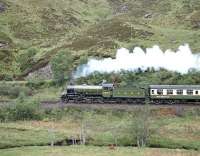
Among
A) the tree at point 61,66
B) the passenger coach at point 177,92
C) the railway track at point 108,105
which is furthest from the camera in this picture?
the tree at point 61,66

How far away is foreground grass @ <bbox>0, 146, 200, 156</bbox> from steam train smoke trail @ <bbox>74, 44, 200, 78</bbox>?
41830mm

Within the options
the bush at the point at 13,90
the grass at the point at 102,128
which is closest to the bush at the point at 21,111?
the grass at the point at 102,128

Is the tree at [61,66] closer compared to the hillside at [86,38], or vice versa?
the tree at [61,66]

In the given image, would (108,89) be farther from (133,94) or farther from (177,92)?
(177,92)

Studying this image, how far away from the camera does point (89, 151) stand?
256 feet

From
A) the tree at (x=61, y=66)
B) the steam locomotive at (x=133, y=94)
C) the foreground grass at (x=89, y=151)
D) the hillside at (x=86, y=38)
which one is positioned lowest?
the foreground grass at (x=89, y=151)

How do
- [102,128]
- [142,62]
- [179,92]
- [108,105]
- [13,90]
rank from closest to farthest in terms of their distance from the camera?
1. [102,128]
2. [179,92]
3. [108,105]
4. [13,90]
5. [142,62]

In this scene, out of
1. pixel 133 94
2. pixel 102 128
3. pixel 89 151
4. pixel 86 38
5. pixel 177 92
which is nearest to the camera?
pixel 89 151

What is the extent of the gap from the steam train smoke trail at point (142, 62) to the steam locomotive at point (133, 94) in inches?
726

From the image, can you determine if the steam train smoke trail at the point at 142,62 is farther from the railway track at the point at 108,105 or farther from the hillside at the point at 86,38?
the railway track at the point at 108,105

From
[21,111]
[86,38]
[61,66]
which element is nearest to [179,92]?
[21,111]

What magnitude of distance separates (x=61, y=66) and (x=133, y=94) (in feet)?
92.8

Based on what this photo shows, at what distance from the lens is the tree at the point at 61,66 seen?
12238cm

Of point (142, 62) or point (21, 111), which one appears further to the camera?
point (142, 62)
